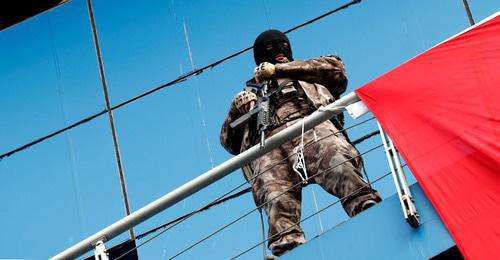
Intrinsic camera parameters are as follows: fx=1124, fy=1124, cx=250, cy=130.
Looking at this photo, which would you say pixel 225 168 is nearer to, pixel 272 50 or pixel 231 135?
pixel 231 135

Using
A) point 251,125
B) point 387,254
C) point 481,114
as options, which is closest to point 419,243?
point 387,254

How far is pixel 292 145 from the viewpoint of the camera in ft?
21.3

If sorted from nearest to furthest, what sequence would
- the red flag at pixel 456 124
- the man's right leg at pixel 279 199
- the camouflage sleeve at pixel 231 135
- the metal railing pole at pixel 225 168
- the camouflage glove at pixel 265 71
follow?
the red flag at pixel 456 124, the metal railing pole at pixel 225 168, the man's right leg at pixel 279 199, the camouflage glove at pixel 265 71, the camouflage sleeve at pixel 231 135

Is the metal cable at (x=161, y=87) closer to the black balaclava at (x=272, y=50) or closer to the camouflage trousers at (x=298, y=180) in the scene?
the black balaclava at (x=272, y=50)

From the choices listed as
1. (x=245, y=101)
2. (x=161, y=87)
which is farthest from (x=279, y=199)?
(x=161, y=87)

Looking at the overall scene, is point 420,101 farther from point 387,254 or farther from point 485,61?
point 387,254

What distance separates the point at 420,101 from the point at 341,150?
2.45 feet

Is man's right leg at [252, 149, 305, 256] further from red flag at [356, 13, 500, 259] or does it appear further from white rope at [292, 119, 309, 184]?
red flag at [356, 13, 500, 259]

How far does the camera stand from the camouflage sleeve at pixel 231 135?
22.1 ft

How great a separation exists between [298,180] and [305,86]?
65cm

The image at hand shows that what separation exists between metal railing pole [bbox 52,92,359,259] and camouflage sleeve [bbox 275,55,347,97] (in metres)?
0.84

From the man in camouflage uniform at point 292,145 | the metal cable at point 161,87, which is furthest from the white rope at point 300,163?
the metal cable at point 161,87

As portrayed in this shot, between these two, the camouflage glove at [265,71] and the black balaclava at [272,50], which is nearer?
the camouflage glove at [265,71]

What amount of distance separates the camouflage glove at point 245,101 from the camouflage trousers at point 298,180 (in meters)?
0.23
